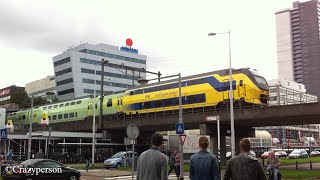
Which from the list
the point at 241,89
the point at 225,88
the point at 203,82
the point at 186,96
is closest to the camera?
the point at 241,89

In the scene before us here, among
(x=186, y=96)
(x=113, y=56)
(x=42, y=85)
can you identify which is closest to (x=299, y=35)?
(x=186, y=96)

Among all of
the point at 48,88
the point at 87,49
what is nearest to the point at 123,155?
the point at 87,49

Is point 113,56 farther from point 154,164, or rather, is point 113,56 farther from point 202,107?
point 154,164

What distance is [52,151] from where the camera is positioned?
44.1m

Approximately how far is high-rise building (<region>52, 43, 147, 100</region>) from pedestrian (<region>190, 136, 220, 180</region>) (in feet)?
386

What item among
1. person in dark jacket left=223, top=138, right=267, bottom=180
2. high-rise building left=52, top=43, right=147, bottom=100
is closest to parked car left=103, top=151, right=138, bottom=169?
person in dark jacket left=223, top=138, right=267, bottom=180

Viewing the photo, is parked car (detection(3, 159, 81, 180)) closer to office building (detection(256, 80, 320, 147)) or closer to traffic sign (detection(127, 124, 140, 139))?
traffic sign (detection(127, 124, 140, 139))

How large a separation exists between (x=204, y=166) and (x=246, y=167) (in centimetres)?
102

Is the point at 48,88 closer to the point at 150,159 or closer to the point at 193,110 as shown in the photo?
the point at 193,110

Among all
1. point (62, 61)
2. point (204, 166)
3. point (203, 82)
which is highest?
point (62, 61)

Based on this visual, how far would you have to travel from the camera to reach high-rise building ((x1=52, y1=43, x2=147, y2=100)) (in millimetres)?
129250

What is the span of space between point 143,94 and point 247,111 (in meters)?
13.6

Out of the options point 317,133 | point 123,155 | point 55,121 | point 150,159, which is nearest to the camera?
point 150,159

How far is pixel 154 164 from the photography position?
281 inches
